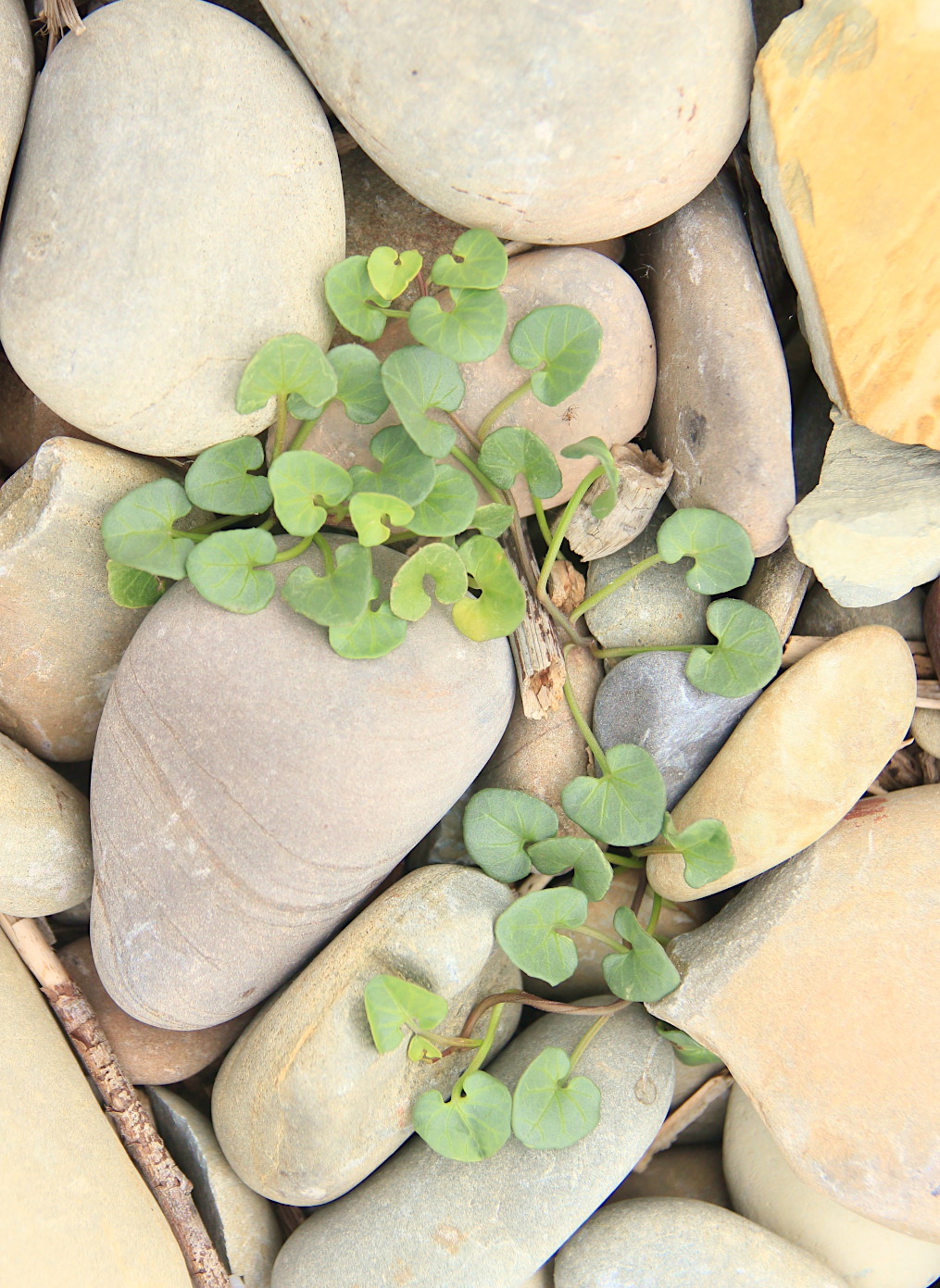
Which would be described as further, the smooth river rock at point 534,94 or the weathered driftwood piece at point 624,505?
the weathered driftwood piece at point 624,505

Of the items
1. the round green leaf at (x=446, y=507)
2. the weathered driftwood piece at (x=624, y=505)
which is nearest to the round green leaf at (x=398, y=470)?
the round green leaf at (x=446, y=507)

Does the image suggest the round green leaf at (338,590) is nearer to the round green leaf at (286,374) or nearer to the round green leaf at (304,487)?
the round green leaf at (304,487)

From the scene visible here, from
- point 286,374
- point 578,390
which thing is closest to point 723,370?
point 578,390

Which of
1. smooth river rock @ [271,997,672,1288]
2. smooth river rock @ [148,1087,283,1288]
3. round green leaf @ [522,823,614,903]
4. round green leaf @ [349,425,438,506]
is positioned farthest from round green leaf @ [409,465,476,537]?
smooth river rock @ [148,1087,283,1288]

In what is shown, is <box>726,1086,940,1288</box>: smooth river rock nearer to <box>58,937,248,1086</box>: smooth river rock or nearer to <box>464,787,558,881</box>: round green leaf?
<box>464,787,558,881</box>: round green leaf

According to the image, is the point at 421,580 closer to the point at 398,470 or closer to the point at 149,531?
the point at 398,470

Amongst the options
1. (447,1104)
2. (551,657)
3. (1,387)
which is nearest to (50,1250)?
(447,1104)
